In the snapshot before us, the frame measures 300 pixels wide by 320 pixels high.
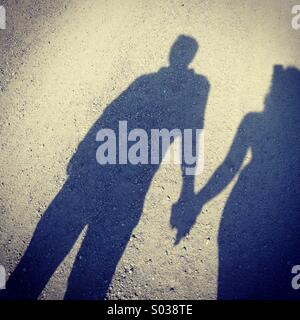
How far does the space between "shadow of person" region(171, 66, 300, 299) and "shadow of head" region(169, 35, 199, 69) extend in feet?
4.57

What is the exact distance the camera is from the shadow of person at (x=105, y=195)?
4246 millimetres

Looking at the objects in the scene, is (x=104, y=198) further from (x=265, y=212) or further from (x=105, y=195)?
(x=265, y=212)

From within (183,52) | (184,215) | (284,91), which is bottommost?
(184,215)

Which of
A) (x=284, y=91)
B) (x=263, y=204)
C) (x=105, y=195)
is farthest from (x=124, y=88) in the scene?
(x=263, y=204)

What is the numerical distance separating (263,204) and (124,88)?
9.34 ft

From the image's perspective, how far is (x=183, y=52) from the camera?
4.89m

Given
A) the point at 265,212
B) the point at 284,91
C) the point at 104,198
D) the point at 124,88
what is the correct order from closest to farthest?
the point at 265,212 < the point at 104,198 < the point at 284,91 < the point at 124,88

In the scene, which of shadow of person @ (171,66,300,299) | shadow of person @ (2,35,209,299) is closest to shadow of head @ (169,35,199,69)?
shadow of person @ (2,35,209,299)

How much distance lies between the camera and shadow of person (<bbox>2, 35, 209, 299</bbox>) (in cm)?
425

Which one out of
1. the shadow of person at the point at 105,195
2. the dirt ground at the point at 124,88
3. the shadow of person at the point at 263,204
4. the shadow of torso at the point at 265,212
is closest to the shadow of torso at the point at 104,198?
the shadow of person at the point at 105,195

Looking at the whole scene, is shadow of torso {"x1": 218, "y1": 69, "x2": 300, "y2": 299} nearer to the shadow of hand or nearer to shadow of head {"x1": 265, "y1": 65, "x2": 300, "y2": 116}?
shadow of head {"x1": 265, "y1": 65, "x2": 300, "y2": 116}

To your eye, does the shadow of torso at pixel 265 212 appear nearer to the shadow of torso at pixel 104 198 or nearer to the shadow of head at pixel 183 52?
the shadow of torso at pixel 104 198

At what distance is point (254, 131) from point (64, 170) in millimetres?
3052
